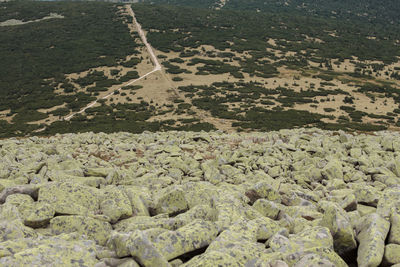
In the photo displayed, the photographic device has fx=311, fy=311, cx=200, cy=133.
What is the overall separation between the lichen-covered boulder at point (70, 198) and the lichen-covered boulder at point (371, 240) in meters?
5.38

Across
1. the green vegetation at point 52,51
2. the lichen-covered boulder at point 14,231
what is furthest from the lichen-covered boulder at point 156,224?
the green vegetation at point 52,51

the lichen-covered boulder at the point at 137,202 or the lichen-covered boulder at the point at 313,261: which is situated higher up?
the lichen-covered boulder at the point at 313,261

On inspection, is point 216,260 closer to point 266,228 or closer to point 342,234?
point 266,228

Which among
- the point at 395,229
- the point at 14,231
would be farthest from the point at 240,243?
the point at 14,231

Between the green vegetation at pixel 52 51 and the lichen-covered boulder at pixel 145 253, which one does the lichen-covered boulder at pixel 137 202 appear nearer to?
the lichen-covered boulder at pixel 145 253

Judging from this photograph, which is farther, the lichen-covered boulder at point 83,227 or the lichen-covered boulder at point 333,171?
the lichen-covered boulder at point 333,171

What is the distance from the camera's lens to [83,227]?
20.3 ft

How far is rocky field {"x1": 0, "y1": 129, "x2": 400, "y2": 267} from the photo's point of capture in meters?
4.86

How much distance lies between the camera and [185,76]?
2625 inches

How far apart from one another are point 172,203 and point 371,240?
405 centimetres

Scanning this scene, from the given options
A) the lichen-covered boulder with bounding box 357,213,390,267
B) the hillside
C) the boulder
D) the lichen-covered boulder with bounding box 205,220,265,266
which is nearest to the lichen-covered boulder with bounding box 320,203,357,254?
the lichen-covered boulder with bounding box 357,213,390,267

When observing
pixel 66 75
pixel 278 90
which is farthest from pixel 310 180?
pixel 66 75

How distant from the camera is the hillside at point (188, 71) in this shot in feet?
149

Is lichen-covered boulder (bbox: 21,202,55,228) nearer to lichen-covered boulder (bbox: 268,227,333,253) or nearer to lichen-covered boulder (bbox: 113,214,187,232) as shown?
lichen-covered boulder (bbox: 113,214,187,232)
